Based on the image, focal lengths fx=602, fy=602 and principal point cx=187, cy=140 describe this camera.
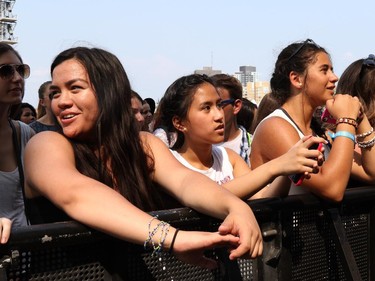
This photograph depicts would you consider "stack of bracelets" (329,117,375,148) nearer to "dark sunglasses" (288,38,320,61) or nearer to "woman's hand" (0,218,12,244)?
"dark sunglasses" (288,38,320,61)

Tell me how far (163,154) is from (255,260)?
0.55 metres

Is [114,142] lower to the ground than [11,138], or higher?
higher

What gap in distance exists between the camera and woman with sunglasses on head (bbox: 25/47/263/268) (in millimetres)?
1805

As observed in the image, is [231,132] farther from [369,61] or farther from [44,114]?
[44,114]

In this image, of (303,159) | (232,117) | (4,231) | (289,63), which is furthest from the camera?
(232,117)

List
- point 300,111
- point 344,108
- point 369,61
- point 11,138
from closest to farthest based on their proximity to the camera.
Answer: point 344,108 < point 11,138 < point 300,111 < point 369,61

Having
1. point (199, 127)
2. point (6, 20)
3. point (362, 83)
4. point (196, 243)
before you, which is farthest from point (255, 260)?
point (6, 20)

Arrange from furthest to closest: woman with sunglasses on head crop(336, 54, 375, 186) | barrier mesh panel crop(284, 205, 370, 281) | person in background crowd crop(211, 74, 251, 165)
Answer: person in background crowd crop(211, 74, 251, 165) < woman with sunglasses on head crop(336, 54, 375, 186) < barrier mesh panel crop(284, 205, 370, 281)

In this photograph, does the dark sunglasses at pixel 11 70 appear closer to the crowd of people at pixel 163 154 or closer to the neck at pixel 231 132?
the crowd of people at pixel 163 154

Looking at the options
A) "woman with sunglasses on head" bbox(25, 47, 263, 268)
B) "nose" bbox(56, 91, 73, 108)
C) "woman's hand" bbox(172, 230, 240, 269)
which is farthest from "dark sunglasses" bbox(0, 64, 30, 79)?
"woman's hand" bbox(172, 230, 240, 269)

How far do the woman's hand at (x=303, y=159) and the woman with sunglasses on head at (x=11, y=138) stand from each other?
49.0 inches

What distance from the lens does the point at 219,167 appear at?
346 centimetres

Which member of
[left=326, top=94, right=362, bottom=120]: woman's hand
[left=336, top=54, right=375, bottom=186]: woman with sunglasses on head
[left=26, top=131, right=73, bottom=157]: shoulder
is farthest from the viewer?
[left=336, top=54, right=375, bottom=186]: woman with sunglasses on head

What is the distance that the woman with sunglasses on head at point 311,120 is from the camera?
109 inches
